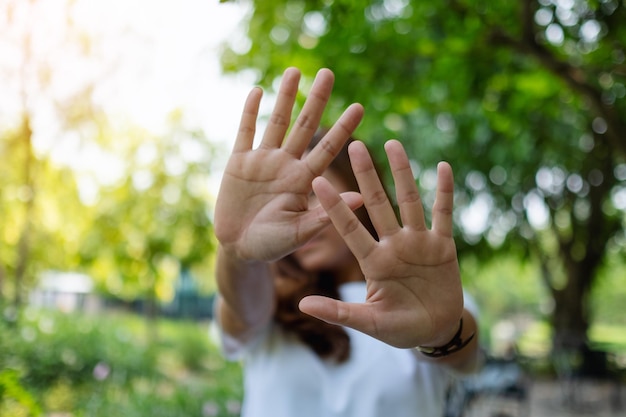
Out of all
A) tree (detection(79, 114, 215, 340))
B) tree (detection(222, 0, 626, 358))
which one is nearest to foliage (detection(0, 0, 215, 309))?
tree (detection(79, 114, 215, 340))

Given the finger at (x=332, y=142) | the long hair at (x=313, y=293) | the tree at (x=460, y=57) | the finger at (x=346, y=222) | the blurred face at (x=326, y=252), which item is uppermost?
the tree at (x=460, y=57)

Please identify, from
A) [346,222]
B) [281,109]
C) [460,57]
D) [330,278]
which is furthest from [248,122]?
[460,57]

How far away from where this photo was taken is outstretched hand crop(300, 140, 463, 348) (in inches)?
35.5

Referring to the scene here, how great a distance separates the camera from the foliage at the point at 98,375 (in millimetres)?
4273

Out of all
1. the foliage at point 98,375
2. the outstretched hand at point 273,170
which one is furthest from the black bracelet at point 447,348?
the foliage at point 98,375

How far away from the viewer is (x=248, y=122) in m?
1.07

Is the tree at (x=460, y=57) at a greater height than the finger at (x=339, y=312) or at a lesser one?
greater

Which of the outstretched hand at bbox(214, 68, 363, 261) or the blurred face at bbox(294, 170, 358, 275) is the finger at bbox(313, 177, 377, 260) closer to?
the outstretched hand at bbox(214, 68, 363, 261)

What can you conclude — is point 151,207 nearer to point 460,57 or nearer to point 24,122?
point 24,122

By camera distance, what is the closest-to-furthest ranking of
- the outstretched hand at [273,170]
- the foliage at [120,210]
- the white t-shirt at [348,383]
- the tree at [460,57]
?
the outstretched hand at [273,170]
the white t-shirt at [348,383]
the tree at [460,57]
the foliage at [120,210]

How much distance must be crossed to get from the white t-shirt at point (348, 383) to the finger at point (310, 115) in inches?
20.5

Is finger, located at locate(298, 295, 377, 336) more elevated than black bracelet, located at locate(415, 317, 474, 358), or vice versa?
finger, located at locate(298, 295, 377, 336)

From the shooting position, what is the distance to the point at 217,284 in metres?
1.32

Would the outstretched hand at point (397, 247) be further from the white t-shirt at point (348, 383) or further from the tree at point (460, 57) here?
the tree at point (460, 57)
